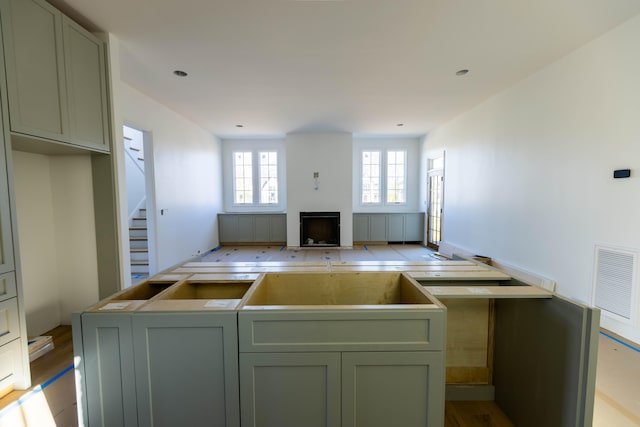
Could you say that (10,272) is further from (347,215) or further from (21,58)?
(347,215)

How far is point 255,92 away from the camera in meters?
3.87

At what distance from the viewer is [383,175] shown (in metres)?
7.68

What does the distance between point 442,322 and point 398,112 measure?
14.9ft

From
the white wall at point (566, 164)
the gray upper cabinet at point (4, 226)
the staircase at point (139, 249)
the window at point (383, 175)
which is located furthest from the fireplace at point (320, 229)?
the gray upper cabinet at point (4, 226)

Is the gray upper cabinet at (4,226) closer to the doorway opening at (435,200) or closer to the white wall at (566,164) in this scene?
the white wall at (566,164)

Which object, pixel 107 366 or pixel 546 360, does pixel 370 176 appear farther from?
pixel 107 366

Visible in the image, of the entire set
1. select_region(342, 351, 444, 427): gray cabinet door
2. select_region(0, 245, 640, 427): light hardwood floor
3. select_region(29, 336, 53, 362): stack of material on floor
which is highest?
select_region(342, 351, 444, 427): gray cabinet door

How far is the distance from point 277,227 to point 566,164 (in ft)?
19.0

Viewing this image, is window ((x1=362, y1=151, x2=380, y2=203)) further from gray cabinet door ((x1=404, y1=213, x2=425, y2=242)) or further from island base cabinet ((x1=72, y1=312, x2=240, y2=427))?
island base cabinet ((x1=72, y1=312, x2=240, y2=427))

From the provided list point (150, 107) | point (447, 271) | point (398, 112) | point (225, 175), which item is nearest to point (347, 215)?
point (398, 112)

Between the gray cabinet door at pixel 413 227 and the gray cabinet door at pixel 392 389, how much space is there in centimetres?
623

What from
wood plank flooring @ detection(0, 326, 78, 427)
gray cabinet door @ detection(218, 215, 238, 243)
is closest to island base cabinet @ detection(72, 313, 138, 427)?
wood plank flooring @ detection(0, 326, 78, 427)

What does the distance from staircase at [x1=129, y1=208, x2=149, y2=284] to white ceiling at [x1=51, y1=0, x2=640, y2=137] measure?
7.73ft

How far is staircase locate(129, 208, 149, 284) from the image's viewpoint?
457 cm
